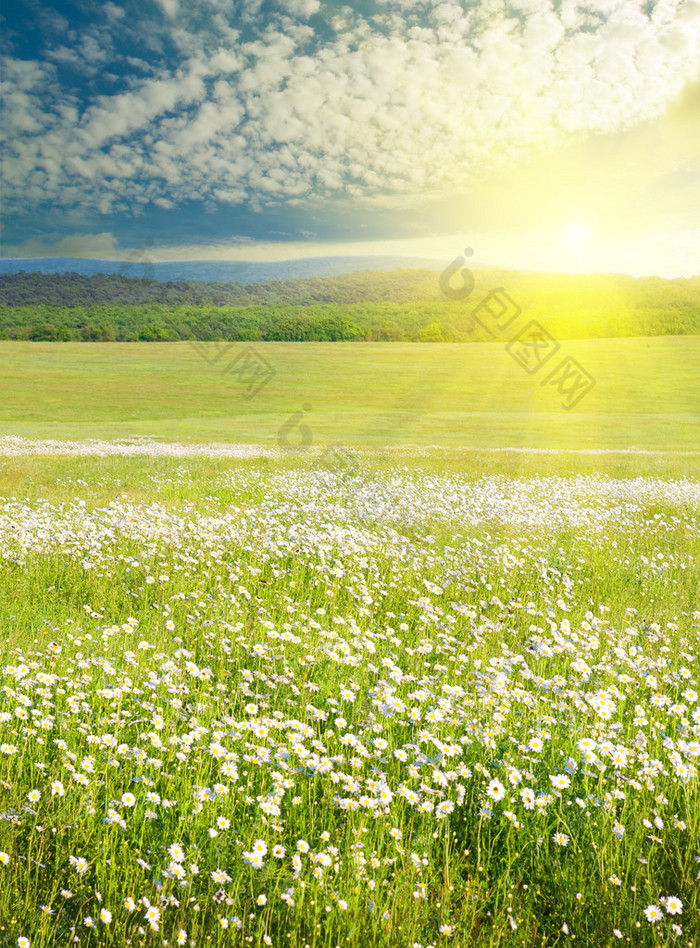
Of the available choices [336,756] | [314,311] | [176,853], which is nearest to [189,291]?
[314,311]

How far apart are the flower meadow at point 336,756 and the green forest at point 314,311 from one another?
94.2 metres

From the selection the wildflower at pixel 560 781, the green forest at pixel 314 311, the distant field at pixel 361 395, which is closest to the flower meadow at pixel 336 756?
the wildflower at pixel 560 781

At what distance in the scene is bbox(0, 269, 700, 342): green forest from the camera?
96.9 metres

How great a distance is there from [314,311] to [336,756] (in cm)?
11363

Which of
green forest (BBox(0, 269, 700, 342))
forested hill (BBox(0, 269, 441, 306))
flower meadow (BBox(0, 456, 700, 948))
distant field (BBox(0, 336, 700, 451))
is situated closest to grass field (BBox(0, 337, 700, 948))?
flower meadow (BBox(0, 456, 700, 948))

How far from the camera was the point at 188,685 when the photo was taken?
469 centimetres

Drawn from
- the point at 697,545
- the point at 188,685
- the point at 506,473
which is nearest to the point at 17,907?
the point at 188,685

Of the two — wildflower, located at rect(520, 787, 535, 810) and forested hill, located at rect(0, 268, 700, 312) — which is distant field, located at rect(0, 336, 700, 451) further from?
wildflower, located at rect(520, 787, 535, 810)

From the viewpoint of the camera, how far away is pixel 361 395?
6569 centimetres

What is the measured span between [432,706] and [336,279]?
134728mm

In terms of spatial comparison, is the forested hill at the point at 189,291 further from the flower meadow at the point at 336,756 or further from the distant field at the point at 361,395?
the flower meadow at the point at 336,756

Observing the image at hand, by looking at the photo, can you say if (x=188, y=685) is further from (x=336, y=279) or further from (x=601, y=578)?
(x=336, y=279)

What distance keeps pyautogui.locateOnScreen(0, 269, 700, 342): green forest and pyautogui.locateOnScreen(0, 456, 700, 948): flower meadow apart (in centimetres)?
9419

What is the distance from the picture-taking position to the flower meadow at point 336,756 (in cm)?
287
